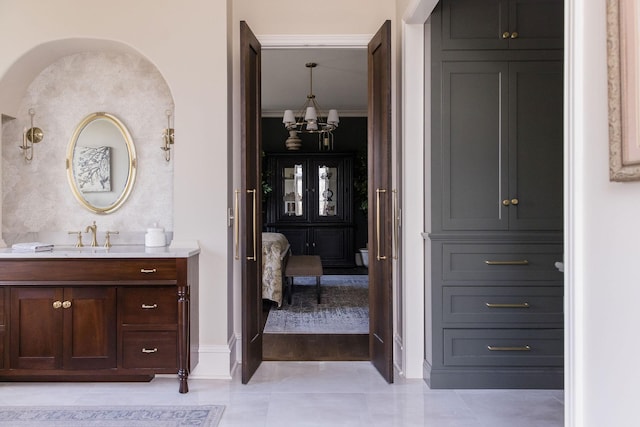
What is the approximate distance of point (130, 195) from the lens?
125 inches

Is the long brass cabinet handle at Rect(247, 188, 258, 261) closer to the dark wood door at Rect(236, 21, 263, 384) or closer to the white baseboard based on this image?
the dark wood door at Rect(236, 21, 263, 384)

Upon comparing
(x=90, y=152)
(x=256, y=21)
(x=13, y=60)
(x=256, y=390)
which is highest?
(x=256, y=21)

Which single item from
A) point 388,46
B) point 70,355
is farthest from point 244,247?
point 388,46

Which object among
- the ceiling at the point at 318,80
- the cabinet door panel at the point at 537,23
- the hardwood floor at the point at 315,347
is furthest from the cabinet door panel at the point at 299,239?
the cabinet door panel at the point at 537,23

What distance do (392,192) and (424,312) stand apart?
865 millimetres

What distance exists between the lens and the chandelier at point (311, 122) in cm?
557

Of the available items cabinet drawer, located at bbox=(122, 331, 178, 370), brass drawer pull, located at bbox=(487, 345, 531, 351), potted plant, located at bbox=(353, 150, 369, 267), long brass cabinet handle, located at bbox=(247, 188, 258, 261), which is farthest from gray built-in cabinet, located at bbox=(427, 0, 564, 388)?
potted plant, located at bbox=(353, 150, 369, 267)

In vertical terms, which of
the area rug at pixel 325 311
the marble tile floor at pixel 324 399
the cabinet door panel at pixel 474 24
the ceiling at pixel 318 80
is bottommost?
the marble tile floor at pixel 324 399

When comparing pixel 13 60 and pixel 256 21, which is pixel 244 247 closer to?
pixel 256 21

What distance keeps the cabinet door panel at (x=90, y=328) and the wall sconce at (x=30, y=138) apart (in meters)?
1.23

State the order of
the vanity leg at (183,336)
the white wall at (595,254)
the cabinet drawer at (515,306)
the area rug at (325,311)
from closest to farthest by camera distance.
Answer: the white wall at (595,254) < the vanity leg at (183,336) < the cabinet drawer at (515,306) < the area rug at (325,311)

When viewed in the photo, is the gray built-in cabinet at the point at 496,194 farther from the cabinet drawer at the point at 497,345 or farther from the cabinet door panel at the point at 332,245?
the cabinet door panel at the point at 332,245

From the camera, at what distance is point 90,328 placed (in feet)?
8.75

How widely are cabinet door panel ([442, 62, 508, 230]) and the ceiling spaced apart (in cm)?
177
